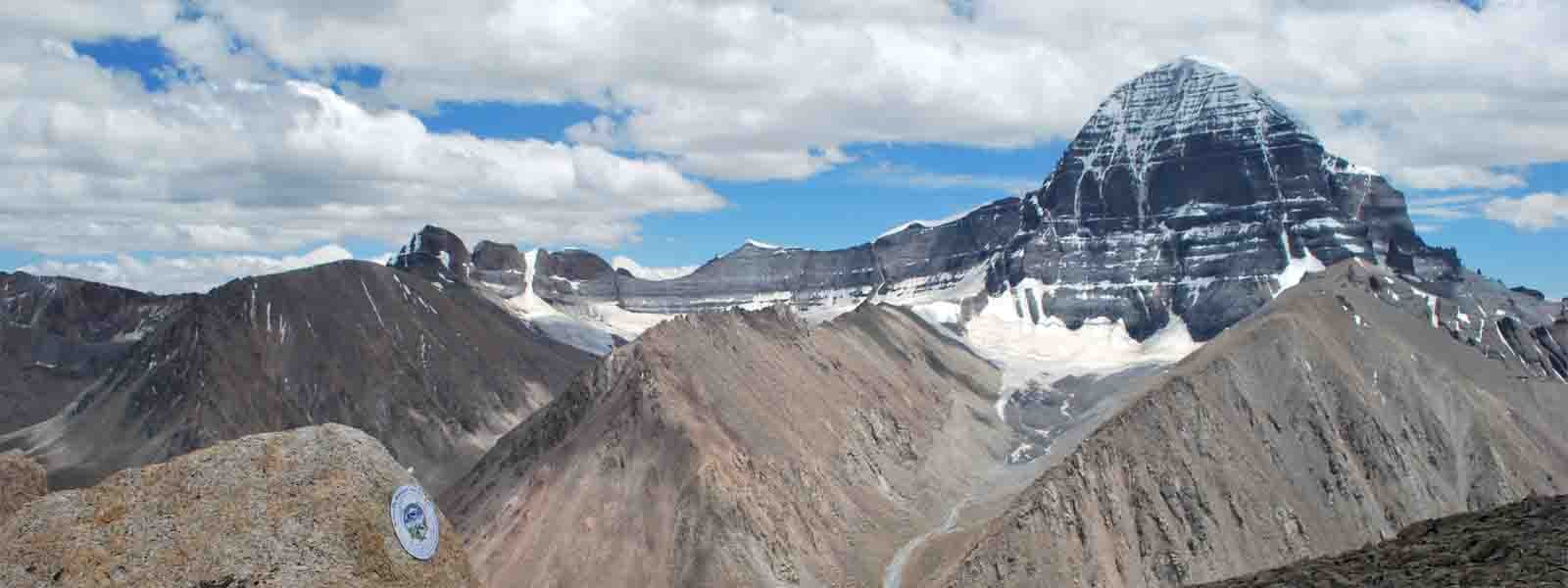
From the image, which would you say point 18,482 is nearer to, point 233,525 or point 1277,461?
point 233,525

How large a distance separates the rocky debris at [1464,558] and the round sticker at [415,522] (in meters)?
17.4

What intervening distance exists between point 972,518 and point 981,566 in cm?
2852

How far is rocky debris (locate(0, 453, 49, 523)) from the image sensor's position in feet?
121

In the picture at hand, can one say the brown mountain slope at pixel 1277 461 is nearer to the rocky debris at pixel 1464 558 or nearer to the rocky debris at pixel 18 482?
the rocky debris at pixel 1464 558

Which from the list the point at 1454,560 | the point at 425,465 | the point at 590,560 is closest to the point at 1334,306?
the point at 590,560

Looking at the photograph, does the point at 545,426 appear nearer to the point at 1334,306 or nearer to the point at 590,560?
the point at 590,560

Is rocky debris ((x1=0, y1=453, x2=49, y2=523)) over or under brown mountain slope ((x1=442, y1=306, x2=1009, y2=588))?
over

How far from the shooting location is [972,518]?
133m

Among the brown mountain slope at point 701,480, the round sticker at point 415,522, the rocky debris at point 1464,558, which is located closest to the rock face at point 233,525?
the round sticker at point 415,522

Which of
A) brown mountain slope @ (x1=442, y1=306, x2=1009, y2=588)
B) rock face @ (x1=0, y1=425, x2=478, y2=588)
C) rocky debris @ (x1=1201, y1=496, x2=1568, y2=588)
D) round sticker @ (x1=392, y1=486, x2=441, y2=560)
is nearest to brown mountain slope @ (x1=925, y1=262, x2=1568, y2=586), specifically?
brown mountain slope @ (x1=442, y1=306, x2=1009, y2=588)

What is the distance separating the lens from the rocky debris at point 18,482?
3688cm

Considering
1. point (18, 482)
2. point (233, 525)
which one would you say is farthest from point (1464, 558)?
point (18, 482)

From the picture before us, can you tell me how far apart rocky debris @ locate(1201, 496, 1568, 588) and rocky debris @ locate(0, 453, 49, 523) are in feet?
92.0

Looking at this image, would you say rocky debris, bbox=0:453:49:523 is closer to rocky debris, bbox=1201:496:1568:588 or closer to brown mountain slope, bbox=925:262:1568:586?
rocky debris, bbox=1201:496:1568:588
